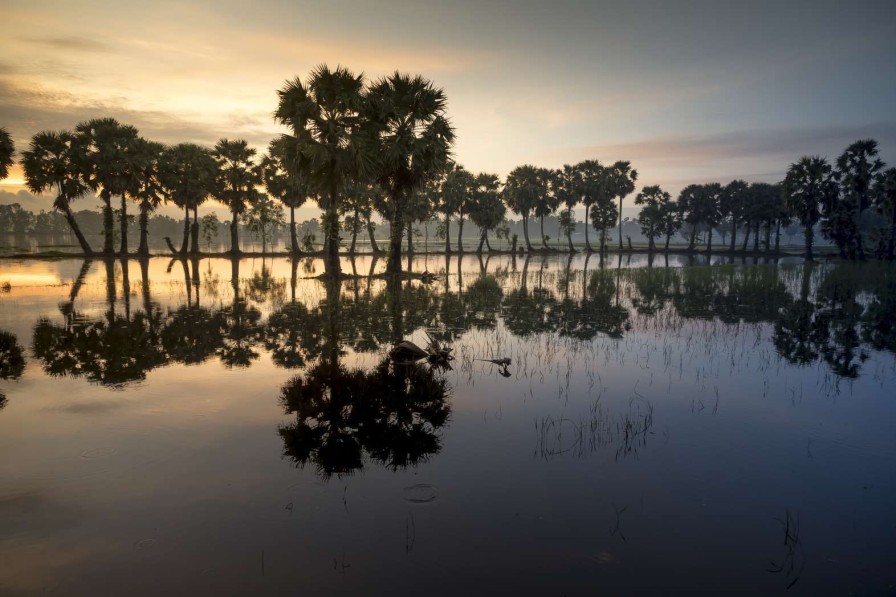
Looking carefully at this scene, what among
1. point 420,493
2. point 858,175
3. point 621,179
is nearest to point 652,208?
point 621,179

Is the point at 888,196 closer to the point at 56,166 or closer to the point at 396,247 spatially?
the point at 396,247

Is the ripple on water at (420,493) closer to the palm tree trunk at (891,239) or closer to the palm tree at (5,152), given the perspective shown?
the palm tree at (5,152)

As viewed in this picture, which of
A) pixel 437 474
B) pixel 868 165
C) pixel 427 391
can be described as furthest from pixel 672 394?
pixel 868 165

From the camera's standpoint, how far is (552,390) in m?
11.4

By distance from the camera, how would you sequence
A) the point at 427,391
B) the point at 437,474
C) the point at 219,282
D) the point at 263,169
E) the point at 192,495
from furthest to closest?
the point at 263,169, the point at 219,282, the point at 427,391, the point at 437,474, the point at 192,495

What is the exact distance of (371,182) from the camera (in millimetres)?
38438

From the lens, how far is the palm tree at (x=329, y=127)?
34531mm

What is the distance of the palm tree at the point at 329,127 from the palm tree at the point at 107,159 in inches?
1436

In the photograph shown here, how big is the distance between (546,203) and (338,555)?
319ft

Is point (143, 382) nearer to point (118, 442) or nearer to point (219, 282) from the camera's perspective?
point (118, 442)

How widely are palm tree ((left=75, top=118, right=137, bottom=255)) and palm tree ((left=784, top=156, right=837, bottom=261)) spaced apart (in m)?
90.9

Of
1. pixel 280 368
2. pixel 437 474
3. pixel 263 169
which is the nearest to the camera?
pixel 437 474

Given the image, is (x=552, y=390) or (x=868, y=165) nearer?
(x=552, y=390)

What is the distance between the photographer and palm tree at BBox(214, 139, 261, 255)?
64.6 m
